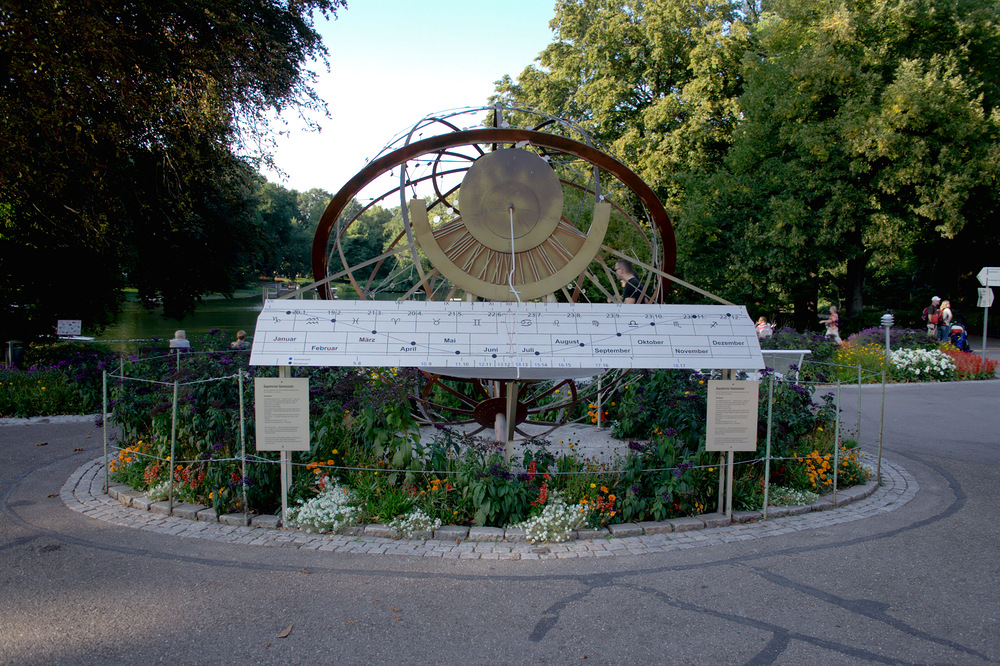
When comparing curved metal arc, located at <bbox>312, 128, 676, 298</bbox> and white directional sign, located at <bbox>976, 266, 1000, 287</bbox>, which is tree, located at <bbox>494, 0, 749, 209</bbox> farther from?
curved metal arc, located at <bbox>312, 128, 676, 298</bbox>

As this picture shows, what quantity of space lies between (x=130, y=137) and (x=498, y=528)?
37.3 feet

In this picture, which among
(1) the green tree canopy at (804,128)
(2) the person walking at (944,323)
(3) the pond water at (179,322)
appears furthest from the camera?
(3) the pond water at (179,322)

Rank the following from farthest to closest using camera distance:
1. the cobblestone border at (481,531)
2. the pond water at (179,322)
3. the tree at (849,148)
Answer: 1. the pond water at (179,322)
2. the tree at (849,148)
3. the cobblestone border at (481,531)

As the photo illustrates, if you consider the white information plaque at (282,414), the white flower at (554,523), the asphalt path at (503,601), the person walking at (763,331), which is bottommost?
the asphalt path at (503,601)

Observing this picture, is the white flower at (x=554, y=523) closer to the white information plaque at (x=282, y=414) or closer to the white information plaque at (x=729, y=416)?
the white information plaque at (x=729, y=416)

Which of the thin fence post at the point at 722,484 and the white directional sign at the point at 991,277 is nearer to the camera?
the thin fence post at the point at 722,484

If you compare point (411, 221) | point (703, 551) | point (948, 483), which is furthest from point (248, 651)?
point (948, 483)

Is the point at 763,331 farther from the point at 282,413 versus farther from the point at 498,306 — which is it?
the point at 282,413

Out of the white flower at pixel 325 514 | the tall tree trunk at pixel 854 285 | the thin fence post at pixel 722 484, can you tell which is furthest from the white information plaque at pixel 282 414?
the tall tree trunk at pixel 854 285

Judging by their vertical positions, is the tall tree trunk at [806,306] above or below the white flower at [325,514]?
above

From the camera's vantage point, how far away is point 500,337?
5.52m

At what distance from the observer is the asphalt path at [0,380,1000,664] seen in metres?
3.73

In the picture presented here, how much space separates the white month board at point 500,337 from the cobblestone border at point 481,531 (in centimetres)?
141

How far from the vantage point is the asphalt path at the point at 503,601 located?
12.2 ft
